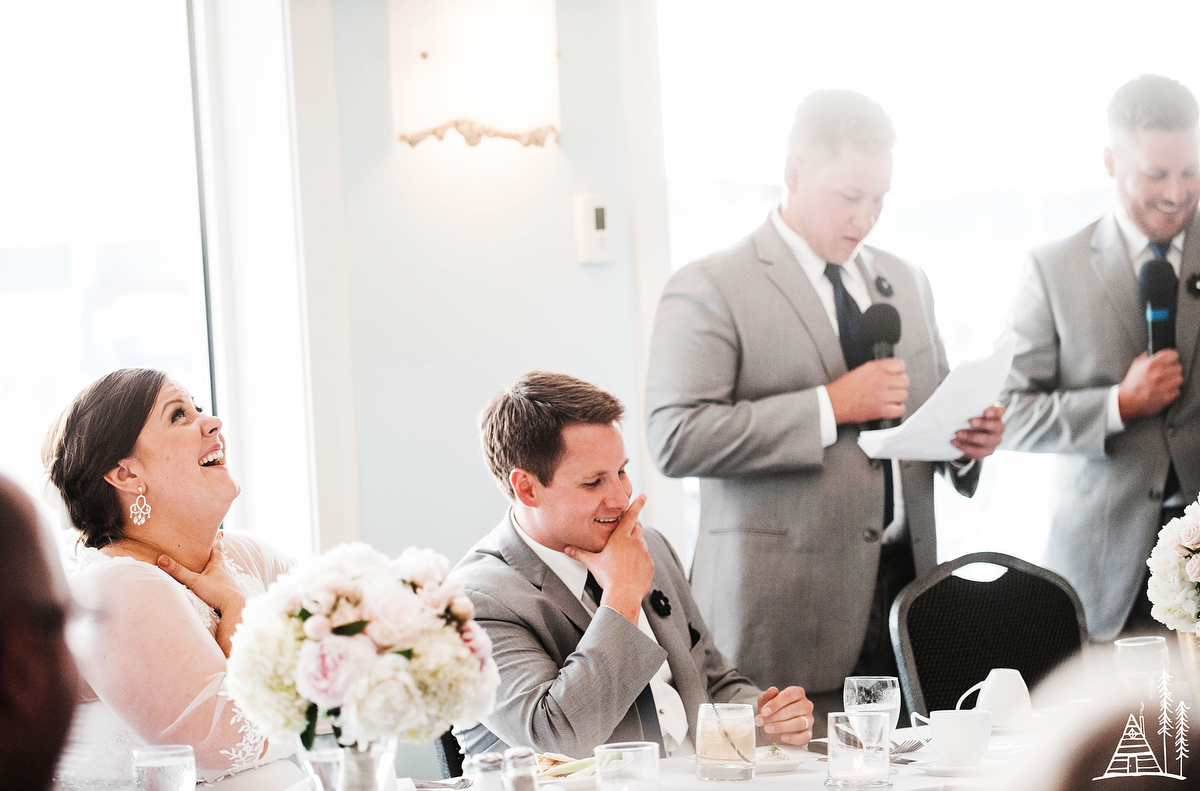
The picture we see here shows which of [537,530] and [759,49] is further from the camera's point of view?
[759,49]

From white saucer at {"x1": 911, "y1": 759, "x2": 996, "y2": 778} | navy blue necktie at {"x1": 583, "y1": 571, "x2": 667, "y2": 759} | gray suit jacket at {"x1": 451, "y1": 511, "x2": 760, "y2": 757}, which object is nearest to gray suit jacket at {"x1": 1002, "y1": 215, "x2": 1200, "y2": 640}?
gray suit jacket at {"x1": 451, "y1": 511, "x2": 760, "y2": 757}

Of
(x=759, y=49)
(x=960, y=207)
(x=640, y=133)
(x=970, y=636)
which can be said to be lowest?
(x=970, y=636)

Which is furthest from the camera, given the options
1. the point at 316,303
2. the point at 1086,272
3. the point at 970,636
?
the point at 1086,272

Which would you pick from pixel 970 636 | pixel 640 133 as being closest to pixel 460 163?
pixel 640 133

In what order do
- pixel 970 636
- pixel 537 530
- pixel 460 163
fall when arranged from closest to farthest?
1. pixel 537 530
2. pixel 970 636
3. pixel 460 163

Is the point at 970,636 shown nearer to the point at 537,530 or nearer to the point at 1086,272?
the point at 537,530

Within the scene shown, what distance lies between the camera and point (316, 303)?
10.3ft

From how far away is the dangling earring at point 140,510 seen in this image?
2.23 metres

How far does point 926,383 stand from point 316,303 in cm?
177

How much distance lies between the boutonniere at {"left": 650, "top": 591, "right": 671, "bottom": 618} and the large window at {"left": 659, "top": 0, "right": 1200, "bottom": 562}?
4.61ft

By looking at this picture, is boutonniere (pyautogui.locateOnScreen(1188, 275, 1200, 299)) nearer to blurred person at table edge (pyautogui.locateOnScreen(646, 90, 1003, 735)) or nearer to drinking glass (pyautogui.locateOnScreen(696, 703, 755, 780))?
blurred person at table edge (pyautogui.locateOnScreen(646, 90, 1003, 735))

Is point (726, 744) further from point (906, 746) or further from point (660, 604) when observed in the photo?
point (660, 604)

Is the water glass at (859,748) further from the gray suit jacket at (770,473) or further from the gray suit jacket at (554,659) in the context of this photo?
the gray suit jacket at (770,473)

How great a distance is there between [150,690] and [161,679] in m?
0.03
